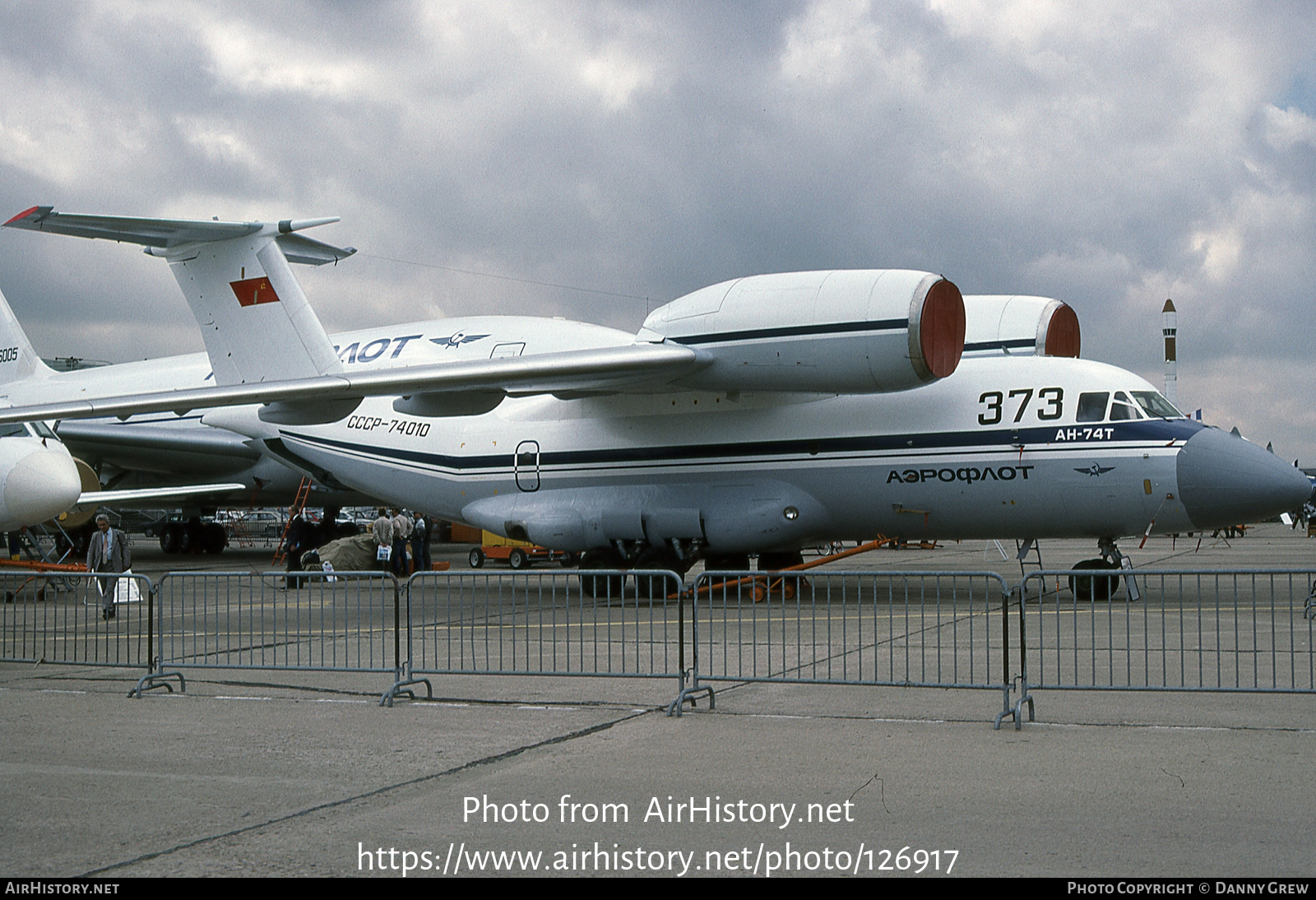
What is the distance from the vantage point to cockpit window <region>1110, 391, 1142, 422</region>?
1304cm

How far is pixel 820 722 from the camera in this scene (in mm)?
6359

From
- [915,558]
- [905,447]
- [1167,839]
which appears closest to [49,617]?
[905,447]

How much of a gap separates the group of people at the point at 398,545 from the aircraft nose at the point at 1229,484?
41.8 ft

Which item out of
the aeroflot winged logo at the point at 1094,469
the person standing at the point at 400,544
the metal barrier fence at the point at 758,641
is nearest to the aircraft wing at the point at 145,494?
the person standing at the point at 400,544

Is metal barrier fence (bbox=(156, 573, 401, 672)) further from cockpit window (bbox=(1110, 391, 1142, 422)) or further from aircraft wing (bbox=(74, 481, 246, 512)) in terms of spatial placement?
cockpit window (bbox=(1110, 391, 1142, 422))

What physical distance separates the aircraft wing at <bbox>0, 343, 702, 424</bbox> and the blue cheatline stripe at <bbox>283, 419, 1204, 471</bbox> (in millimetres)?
1231

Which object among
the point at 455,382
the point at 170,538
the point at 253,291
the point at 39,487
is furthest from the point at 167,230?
the point at 170,538

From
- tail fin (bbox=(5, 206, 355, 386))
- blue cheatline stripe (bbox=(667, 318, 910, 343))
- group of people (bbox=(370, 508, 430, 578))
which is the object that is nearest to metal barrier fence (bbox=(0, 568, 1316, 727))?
blue cheatline stripe (bbox=(667, 318, 910, 343))

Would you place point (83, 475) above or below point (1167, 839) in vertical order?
above

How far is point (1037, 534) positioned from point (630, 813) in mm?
10484

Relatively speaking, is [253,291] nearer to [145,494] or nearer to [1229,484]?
[145,494]

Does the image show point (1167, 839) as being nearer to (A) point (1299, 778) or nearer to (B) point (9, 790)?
(A) point (1299, 778)

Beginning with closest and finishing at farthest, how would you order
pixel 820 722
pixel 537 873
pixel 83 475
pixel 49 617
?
pixel 537 873 < pixel 820 722 < pixel 49 617 < pixel 83 475

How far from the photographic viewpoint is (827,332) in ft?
41.9
